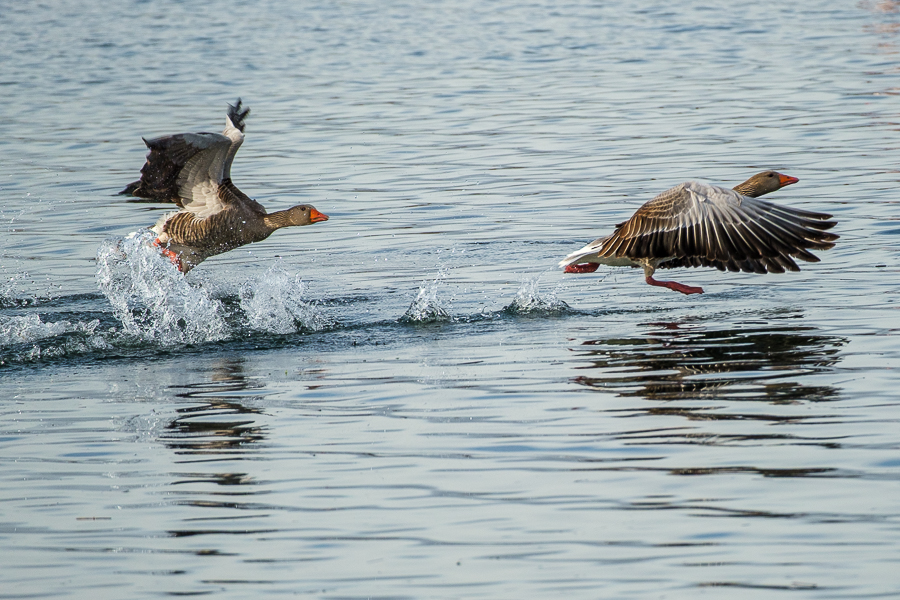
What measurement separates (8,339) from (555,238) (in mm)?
5962

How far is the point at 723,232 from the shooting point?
9914 mm

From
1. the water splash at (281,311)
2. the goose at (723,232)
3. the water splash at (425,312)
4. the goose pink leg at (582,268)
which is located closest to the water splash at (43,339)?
the water splash at (281,311)

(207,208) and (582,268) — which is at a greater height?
(207,208)

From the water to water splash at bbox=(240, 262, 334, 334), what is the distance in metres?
0.03

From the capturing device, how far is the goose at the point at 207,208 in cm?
1170

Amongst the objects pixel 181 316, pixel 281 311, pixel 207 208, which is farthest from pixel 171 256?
pixel 281 311

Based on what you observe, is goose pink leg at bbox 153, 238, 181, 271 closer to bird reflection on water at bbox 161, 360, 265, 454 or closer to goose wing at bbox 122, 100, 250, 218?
goose wing at bbox 122, 100, 250, 218

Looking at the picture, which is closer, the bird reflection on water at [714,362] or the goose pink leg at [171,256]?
the bird reflection on water at [714,362]

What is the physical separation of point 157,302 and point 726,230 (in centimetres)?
473

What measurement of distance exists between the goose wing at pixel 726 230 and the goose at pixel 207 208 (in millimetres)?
3467

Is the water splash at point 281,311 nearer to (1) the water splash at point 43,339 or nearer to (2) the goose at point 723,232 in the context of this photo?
(1) the water splash at point 43,339

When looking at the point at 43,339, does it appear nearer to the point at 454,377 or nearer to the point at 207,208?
the point at 207,208

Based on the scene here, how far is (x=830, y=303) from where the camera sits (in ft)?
35.0

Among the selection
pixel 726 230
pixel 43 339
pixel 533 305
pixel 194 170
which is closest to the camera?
pixel 726 230
